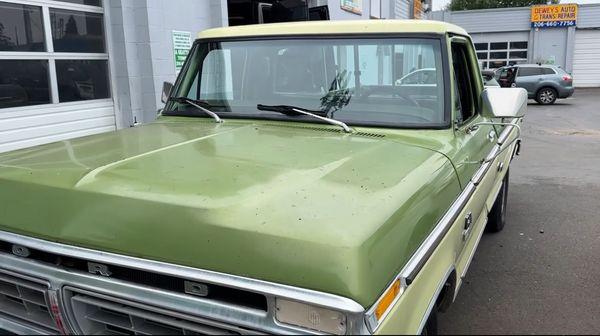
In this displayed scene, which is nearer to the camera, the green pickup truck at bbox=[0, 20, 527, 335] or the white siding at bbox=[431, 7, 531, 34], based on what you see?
the green pickup truck at bbox=[0, 20, 527, 335]

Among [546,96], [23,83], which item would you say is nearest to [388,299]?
[23,83]

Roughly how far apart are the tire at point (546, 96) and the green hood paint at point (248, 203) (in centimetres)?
2045

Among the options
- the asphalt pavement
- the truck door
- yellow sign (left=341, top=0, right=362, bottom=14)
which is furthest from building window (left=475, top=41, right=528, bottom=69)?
the truck door

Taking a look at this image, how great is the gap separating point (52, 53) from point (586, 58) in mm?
31763

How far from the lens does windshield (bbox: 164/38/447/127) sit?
3059 mm

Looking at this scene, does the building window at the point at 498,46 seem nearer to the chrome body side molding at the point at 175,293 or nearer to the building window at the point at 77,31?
the building window at the point at 77,31

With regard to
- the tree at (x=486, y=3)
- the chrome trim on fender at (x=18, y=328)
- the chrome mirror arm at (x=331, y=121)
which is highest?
the tree at (x=486, y=3)

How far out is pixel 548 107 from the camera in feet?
66.1

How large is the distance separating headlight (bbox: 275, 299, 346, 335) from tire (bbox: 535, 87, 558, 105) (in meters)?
21.8

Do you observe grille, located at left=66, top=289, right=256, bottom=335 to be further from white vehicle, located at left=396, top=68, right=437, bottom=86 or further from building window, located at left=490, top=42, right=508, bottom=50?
building window, located at left=490, top=42, right=508, bottom=50

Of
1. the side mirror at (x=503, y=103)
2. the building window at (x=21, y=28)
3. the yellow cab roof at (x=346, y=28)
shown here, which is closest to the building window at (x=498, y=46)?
the building window at (x=21, y=28)

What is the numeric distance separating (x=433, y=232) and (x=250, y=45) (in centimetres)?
193

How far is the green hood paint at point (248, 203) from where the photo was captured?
161 cm

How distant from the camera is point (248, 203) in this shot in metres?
1.79
